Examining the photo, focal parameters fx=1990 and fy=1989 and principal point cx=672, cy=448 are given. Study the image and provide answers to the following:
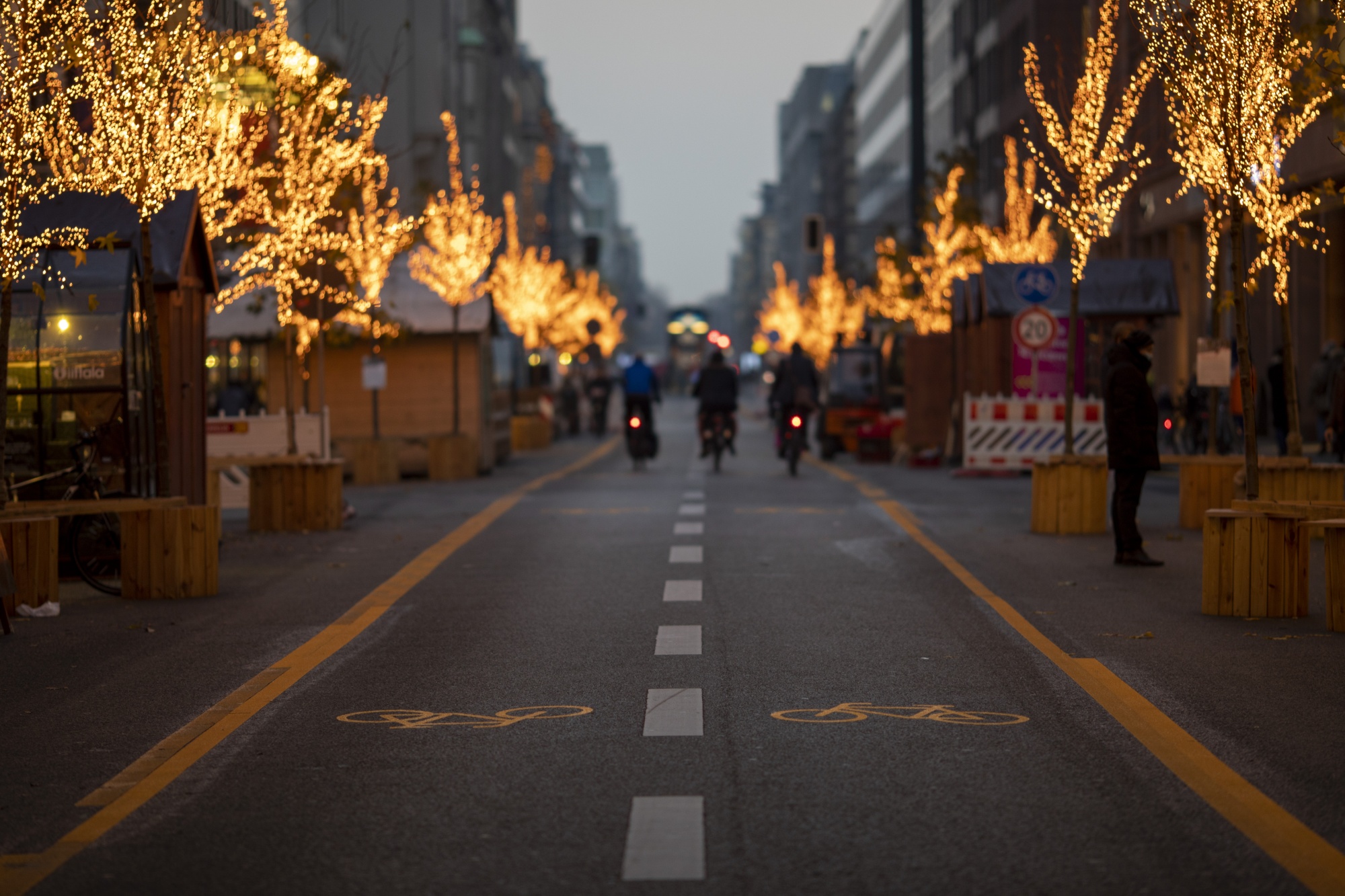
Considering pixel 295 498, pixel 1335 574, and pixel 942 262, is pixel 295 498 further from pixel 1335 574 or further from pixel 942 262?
pixel 942 262

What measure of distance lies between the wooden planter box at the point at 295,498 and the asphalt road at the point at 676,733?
437 cm

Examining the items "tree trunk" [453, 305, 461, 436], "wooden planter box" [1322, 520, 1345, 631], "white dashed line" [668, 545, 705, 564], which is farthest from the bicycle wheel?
"tree trunk" [453, 305, 461, 436]

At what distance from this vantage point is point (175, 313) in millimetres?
16312

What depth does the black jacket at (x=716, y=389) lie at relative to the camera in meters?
30.1

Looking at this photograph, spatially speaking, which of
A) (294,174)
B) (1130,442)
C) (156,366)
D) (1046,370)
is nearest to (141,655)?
(156,366)

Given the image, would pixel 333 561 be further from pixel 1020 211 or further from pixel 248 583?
pixel 1020 211

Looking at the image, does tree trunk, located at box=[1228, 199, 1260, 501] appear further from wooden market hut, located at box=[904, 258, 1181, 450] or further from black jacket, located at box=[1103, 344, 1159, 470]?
wooden market hut, located at box=[904, 258, 1181, 450]

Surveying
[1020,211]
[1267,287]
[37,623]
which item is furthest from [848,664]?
[1020,211]

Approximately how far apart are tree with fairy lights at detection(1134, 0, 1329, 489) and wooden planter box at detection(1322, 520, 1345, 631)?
7.49ft

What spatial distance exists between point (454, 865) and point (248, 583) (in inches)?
343

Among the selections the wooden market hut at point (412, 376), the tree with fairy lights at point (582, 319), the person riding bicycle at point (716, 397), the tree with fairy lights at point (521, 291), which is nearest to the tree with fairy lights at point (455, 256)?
the wooden market hut at point (412, 376)

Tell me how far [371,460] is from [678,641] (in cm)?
1893

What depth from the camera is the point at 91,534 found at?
13500 millimetres

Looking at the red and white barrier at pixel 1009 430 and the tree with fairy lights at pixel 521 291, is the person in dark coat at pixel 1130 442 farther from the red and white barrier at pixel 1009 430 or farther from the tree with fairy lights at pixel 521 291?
the tree with fairy lights at pixel 521 291
